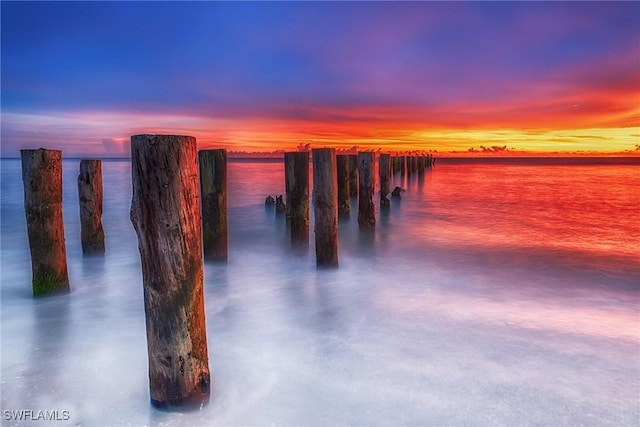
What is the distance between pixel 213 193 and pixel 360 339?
313 cm

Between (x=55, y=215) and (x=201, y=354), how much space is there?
9.39 feet

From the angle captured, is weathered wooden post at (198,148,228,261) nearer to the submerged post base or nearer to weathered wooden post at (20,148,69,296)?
weathered wooden post at (20,148,69,296)

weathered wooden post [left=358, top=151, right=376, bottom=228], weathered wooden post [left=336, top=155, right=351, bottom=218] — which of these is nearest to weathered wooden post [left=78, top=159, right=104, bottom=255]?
weathered wooden post [left=358, top=151, right=376, bottom=228]

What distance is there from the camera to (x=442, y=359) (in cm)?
335

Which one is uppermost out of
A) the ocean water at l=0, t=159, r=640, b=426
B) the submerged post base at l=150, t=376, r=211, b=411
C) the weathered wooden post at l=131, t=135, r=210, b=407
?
the weathered wooden post at l=131, t=135, r=210, b=407

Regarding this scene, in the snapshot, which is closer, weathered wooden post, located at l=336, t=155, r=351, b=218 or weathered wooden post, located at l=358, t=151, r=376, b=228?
weathered wooden post, located at l=358, t=151, r=376, b=228

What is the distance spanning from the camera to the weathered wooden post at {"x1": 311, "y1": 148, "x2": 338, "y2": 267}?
536 centimetres

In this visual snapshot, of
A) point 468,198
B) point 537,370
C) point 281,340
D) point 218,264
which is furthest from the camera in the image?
point 468,198

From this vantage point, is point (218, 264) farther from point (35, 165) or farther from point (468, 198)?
point (468, 198)

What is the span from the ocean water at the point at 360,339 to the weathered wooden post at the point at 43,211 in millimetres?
357

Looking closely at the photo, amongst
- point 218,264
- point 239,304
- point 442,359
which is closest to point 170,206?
point 442,359

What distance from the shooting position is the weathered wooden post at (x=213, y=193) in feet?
19.1

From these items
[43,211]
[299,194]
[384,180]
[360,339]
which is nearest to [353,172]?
[384,180]

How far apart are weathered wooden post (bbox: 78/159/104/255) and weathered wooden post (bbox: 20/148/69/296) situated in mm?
1654
